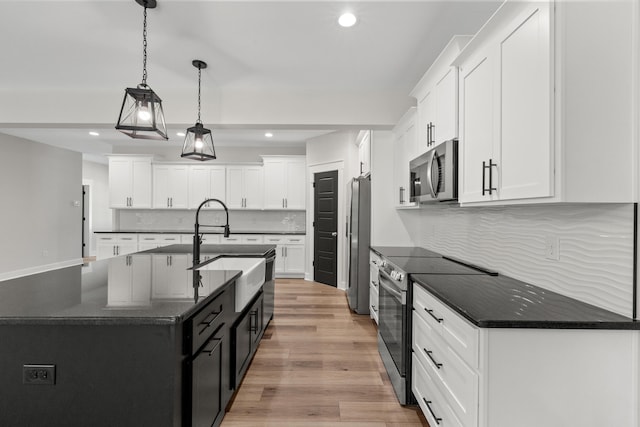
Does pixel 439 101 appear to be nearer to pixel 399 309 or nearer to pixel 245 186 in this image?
pixel 399 309

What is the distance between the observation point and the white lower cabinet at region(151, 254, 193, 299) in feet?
5.22

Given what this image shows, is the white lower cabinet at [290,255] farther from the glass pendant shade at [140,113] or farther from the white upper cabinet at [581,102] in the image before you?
the white upper cabinet at [581,102]

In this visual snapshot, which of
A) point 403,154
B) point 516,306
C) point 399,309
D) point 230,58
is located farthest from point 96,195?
point 516,306

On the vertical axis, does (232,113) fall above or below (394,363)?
above

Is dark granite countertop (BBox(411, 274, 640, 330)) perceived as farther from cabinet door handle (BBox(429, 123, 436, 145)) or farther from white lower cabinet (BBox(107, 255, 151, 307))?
white lower cabinet (BBox(107, 255, 151, 307))

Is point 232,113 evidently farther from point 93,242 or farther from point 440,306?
point 93,242

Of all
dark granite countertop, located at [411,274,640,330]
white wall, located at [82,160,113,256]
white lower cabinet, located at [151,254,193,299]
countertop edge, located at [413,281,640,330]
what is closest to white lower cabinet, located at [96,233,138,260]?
white wall, located at [82,160,113,256]

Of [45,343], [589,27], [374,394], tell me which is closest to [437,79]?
[589,27]

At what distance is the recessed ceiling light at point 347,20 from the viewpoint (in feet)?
7.84

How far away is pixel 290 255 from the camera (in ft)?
21.3

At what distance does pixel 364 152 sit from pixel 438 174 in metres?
2.60

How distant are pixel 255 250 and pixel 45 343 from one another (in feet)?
6.91

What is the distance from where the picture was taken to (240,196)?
6840 millimetres

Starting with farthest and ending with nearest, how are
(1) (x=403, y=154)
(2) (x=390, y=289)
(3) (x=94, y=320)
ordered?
1. (1) (x=403, y=154)
2. (2) (x=390, y=289)
3. (3) (x=94, y=320)
